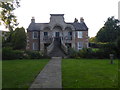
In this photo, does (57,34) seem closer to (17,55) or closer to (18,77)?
(17,55)

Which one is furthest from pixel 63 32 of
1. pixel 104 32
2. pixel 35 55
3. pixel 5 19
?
pixel 104 32

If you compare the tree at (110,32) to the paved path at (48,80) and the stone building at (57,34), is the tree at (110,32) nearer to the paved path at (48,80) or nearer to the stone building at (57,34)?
the stone building at (57,34)

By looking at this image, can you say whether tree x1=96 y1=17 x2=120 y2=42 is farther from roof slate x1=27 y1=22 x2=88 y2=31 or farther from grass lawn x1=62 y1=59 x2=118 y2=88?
grass lawn x1=62 y1=59 x2=118 y2=88

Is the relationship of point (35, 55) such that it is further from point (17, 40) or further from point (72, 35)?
point (17, 40)

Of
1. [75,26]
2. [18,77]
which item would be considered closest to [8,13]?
[18,77]

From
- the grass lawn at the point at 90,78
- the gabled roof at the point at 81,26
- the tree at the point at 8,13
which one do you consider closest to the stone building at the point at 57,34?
the gabled roof at the point at 81,26

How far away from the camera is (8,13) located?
17.6 meters

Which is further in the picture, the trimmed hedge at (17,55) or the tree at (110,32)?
the tree at (110,32)

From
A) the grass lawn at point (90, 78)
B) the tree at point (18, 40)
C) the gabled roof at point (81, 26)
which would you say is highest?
the gabled roof at point (81, 26)

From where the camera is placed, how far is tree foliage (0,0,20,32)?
16.4m

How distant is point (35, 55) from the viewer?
92.8 ft

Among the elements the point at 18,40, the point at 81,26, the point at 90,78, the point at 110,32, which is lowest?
the point at 90,78

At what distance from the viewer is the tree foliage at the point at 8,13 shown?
16.4m

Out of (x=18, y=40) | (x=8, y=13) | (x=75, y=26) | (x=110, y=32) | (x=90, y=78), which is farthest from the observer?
(x=110, y=32)
